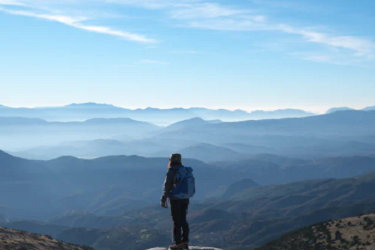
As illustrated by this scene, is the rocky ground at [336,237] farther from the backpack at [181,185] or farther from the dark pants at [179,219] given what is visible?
the backpack at [181,185]

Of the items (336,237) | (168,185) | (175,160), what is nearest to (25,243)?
(168,185)

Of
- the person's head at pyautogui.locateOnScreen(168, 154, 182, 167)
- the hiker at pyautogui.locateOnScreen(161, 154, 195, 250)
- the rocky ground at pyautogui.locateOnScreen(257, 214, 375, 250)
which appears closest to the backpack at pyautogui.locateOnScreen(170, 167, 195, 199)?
the hiker at pyautogui.locateOnScreen(161, 154, 195, 250)

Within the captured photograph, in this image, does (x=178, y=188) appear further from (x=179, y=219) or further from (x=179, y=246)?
(x=179, y=246)

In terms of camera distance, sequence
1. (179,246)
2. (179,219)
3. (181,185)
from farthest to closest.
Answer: (179,246) < (179,219) < (181,185)

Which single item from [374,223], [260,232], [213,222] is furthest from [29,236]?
[213,222]

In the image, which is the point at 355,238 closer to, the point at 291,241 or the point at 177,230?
the point at 291,241

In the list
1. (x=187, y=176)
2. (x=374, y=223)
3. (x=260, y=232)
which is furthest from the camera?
(x=260, y=232)

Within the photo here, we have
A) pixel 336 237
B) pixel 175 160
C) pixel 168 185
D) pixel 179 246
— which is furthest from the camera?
pixel 336 237

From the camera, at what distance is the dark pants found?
16.6m

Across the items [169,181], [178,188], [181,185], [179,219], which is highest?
[169,181]

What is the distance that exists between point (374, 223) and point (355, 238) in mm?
3839

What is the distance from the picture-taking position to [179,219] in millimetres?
16734

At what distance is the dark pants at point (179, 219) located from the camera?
16578mm

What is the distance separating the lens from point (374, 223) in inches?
1277
